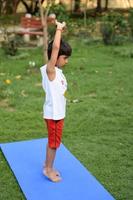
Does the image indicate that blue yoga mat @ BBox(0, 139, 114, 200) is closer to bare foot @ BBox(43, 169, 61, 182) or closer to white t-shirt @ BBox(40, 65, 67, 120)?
bare foot @ BBox(43, 169, 61, 182)

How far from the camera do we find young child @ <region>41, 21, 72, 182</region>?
363 cm

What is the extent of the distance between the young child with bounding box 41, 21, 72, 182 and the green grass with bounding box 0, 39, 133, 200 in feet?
1.94

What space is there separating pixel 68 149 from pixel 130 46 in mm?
5862

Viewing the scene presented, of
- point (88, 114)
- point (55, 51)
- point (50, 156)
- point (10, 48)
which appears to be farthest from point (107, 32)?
point (55, 51)

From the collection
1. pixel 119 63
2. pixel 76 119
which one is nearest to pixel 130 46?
pixel 119 63

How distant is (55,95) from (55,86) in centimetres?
8

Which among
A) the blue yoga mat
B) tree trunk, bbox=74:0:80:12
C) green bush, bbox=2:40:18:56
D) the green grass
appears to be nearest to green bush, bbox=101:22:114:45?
the green grass

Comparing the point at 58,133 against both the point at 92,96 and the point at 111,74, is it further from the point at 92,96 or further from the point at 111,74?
the point at 111,74

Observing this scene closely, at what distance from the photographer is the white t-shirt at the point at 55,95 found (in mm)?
3756

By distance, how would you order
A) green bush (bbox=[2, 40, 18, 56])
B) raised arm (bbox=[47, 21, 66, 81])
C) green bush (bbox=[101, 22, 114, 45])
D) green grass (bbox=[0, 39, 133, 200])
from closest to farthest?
raised arm (bbox=[47, 21, 66, 81]) < green grass (bbox=[0, 39, 133, 200]) < green bush (bbox=[2, 40, 18, 56]) < green bush (bbox=[101, 22, 114, 45])

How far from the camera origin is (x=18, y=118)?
568cm

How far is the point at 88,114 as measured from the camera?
5.80 metres

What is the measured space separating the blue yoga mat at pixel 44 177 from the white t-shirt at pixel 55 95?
64 centimetres

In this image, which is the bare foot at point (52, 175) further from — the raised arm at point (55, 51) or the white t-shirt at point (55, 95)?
the raised arm at point (55, 51)
